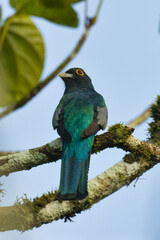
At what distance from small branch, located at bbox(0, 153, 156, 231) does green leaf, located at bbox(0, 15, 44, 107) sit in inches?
51.2

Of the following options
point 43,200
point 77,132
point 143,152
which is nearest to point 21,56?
point 43,200

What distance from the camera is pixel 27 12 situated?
73.1 inches

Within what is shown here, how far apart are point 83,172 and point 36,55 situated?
1.91 metres

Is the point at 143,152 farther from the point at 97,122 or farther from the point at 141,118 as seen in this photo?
the point at 141,118

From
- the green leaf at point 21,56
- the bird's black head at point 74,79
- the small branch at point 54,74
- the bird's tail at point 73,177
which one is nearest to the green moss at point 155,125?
the bird's tail at point 73,177

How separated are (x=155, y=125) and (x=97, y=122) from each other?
709 millimetres

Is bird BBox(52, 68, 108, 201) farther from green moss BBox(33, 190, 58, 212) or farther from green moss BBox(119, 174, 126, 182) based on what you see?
green moss BBox(119, 174, 126, 182)

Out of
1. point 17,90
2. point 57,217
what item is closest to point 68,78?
point 57,217

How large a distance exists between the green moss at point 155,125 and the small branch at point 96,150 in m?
0.34

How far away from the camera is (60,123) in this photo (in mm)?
4391

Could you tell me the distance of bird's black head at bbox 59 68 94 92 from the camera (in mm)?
5758

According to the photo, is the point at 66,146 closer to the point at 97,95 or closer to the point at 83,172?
the point at 83,172

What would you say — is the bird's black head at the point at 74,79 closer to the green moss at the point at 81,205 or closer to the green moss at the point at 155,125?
the green moss at the point at 155,125

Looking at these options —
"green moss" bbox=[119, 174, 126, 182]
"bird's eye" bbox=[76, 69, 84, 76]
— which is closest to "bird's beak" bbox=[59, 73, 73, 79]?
"bird's eye" bbox=[76, 69, 84, 76]
